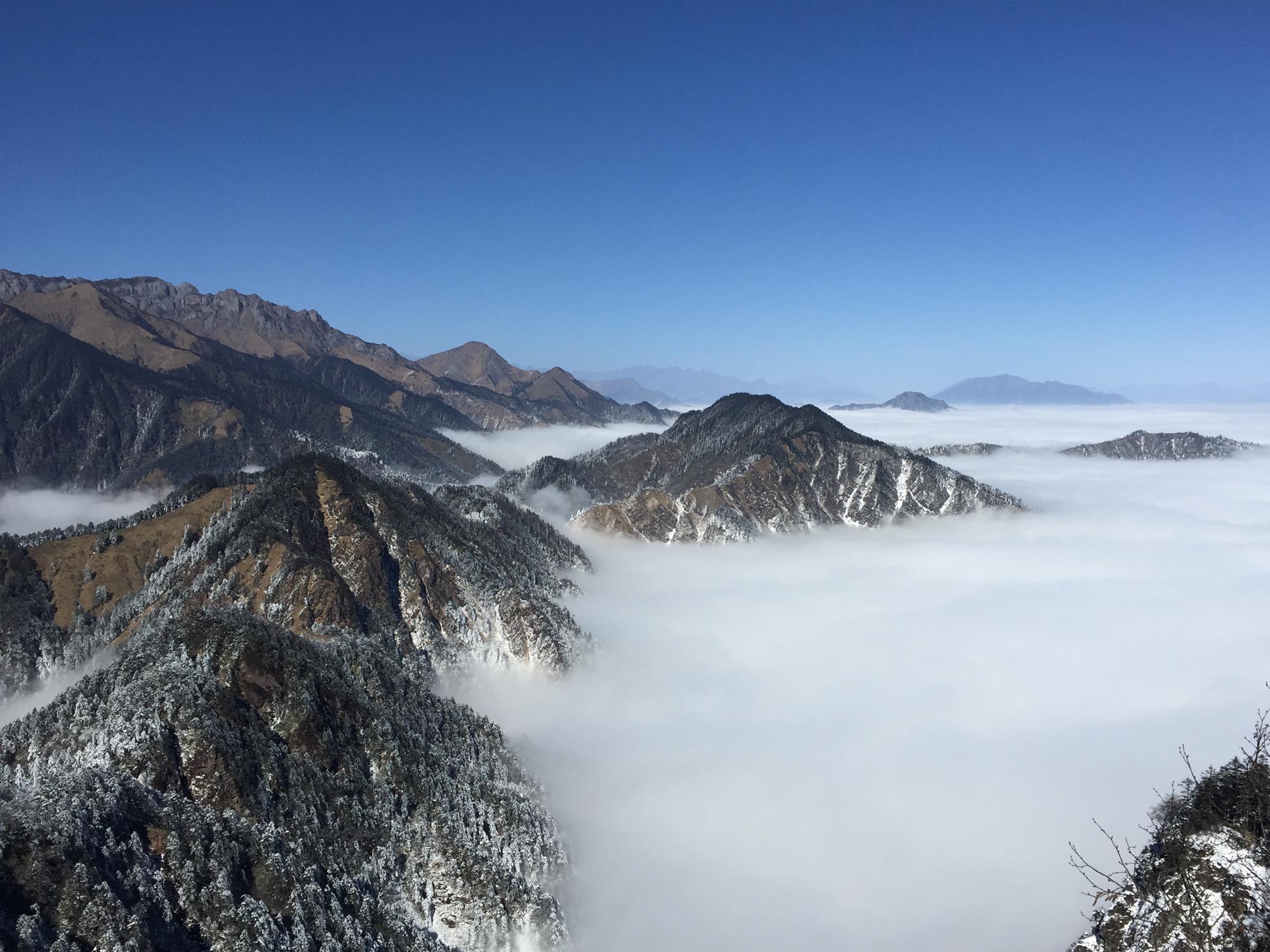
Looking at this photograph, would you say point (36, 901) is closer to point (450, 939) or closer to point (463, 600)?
point (450, 939)

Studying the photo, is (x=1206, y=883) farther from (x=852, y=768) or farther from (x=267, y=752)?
(x=852, y=768)

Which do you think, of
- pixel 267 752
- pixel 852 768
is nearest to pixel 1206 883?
pixel 267 752

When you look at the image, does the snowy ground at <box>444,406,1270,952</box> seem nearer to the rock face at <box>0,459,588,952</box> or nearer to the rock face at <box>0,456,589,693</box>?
the rock face at <box>0,456,589,693</box>

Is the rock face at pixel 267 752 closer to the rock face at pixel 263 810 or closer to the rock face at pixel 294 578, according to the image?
the rock face at pixel 263 810

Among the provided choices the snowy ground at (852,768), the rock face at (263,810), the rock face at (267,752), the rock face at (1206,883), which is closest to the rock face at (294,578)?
the rock face at (267,752)

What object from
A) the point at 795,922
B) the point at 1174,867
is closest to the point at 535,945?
the point at 795,922

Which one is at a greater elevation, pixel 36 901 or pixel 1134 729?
pixel 36 901
